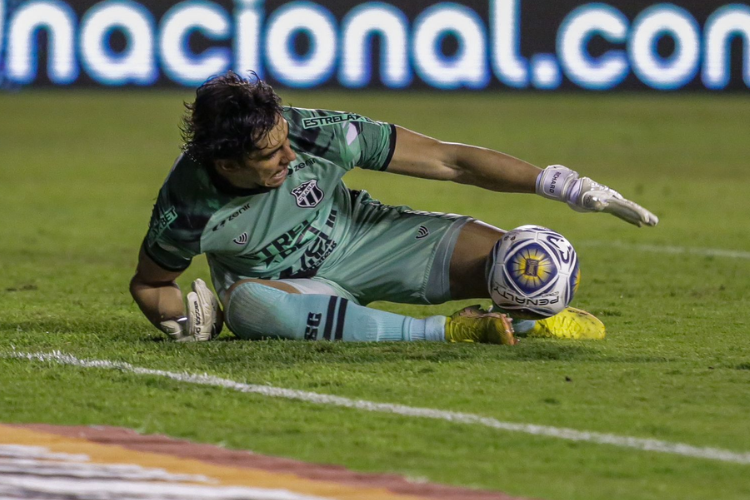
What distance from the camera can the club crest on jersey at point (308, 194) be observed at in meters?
5.09

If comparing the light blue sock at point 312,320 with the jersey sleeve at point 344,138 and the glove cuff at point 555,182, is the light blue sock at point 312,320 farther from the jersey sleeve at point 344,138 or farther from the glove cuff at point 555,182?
the glove cuff at point 555,182

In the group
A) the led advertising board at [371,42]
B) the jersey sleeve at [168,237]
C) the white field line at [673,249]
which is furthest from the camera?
the led advertising board at [371,42]

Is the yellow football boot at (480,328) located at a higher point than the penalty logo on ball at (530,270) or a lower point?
lower

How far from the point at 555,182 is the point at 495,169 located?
0.87 ft

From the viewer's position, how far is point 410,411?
3969mm

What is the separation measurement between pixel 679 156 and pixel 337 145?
35.9 feet

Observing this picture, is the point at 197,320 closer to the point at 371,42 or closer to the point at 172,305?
the point at 172,305

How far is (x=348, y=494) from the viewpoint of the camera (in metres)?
3.15

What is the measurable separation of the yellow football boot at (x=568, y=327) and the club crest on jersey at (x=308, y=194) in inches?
43.2

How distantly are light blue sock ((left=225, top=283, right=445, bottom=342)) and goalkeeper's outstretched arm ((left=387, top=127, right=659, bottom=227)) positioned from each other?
0.61 m

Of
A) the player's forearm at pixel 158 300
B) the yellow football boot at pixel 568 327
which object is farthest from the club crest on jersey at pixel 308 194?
the yellow football boot at pixel 568 327

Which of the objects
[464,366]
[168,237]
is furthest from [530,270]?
[168,237]

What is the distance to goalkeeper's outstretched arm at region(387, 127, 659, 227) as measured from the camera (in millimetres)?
4852

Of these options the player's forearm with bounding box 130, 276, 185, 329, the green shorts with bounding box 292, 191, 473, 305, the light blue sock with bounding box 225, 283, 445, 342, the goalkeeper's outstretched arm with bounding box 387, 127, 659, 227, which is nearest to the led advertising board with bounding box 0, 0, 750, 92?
the green shorts with bounding box 292, 191, 473, 305
